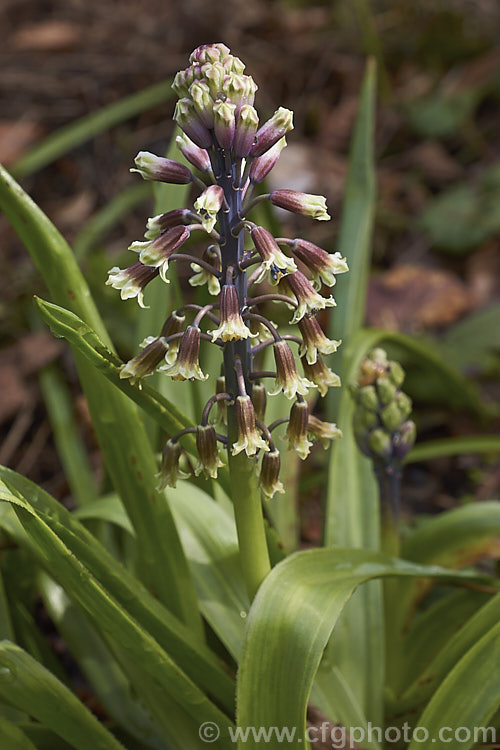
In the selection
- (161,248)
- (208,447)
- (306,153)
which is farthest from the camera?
(306,153)

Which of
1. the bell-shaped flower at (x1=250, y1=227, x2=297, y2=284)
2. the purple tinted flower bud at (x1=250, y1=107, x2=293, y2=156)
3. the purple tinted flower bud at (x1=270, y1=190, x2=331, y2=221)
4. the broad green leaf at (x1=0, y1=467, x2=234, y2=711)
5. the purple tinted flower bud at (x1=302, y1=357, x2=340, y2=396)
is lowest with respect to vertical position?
the broad green leaf at (x1=0, y1=467, x2=234, y2=711)

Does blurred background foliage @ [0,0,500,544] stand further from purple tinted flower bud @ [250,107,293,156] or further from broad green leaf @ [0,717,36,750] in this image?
purple tinted flower bud @ [250,107,293,156]

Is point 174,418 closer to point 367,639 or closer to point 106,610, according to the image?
point 106,610

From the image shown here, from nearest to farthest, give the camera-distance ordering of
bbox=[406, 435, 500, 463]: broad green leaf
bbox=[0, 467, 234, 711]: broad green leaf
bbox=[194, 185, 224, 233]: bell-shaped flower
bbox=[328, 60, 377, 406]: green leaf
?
bbox=[194, 185, 224, 233]: bell-shaped flower, bbox=[0, 467, 234, 711]: broad green leaf, bbox=[328, 60, 377, 406]: green leaf, bbox=[406, 435, 500, 463]: broad green leaf

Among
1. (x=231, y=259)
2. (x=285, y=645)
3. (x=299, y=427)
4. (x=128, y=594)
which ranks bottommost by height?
(x=285, y=645)

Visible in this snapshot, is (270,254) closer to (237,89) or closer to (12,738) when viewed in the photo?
(237,89)

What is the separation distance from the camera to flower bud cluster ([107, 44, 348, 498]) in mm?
1684

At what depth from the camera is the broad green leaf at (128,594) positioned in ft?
6.32

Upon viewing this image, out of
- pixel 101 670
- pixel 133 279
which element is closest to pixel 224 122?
pixel 133 279

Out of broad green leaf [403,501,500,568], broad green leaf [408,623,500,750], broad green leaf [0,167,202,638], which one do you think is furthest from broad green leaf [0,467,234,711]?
broad green leaf [403,501,500,568]

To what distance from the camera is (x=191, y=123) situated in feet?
5.55

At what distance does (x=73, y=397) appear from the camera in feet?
14.8

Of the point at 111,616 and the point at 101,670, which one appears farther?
the point at 101,670

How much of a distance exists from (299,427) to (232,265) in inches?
17.6
